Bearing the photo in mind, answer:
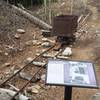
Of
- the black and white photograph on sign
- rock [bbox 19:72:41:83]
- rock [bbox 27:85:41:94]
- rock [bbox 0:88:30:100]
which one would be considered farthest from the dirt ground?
the black and white photograph on sign

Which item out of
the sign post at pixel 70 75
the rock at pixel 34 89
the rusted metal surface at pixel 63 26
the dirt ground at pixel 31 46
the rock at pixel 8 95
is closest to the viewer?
the sign post at pixel 70 75

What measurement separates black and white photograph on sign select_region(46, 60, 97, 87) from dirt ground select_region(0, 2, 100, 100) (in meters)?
2.83

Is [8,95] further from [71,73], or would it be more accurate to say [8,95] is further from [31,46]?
[31,46]

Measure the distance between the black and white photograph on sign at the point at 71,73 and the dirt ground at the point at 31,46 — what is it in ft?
9.30

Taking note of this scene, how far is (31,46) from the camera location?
13.0m

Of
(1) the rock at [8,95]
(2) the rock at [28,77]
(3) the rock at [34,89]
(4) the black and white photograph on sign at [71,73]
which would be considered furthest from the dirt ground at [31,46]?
(4) the black and white photograph on sign at [71,73]

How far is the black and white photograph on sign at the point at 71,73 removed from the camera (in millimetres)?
5320

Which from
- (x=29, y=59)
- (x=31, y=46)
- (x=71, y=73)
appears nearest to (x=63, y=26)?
(x=31, y=46)

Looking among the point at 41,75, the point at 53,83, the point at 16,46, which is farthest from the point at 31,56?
the point at 53,83

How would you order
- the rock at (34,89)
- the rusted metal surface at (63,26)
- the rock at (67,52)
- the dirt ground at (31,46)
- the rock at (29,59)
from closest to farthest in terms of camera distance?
1. the rock at (34,89)
2. the dirt ground at (31,46)
3. the rock at (29,59)
4. the rock at (67,52)
5. the rusted metal surface at (63,26)

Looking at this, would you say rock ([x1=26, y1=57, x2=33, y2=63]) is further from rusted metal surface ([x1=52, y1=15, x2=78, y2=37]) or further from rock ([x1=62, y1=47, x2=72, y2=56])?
rusted metal surface ([x1=52, y1=15, x2=78, y2=37])

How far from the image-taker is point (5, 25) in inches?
557

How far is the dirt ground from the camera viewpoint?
29.2 feet

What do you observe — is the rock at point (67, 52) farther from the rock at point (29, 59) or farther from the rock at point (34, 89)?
the rock at point (34, 89)
